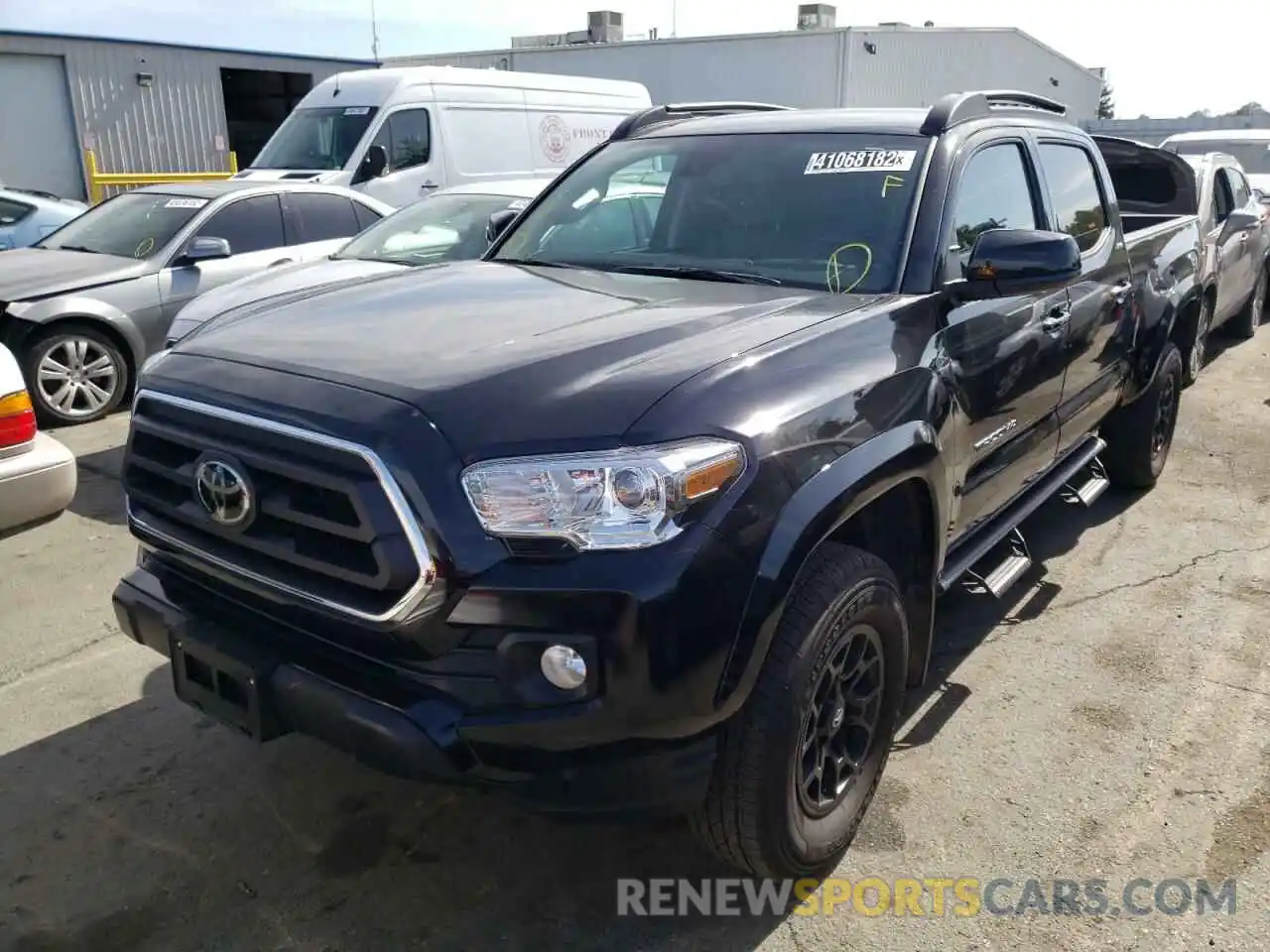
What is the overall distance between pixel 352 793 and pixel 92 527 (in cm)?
298

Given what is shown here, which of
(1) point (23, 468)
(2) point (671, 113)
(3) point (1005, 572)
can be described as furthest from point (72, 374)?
(3) point (1005, 572)

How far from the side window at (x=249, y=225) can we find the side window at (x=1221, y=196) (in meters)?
7.40

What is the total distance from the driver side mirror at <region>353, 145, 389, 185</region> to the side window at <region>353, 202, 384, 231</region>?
3100 mm

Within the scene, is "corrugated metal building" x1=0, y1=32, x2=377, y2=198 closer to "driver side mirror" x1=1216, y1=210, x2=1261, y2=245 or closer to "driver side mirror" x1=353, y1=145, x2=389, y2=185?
"driver side mirror" x1=353, y1=145, x2=389, y2=185

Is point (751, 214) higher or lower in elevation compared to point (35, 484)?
higher

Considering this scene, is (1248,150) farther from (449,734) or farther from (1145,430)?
(449,734)

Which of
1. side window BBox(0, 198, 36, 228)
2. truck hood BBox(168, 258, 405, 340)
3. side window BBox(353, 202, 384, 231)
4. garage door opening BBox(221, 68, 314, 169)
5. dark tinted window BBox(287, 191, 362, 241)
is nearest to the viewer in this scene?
truck hood BBox(168, 258, 405, 340)

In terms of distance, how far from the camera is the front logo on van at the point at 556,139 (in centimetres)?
1398

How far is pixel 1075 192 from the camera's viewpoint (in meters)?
4.40

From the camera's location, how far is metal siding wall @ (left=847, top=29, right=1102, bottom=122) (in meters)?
25.6

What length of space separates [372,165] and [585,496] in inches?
426

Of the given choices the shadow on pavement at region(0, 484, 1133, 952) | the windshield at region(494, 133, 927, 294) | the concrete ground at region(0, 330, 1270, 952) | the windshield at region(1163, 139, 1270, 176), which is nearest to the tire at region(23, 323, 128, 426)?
the concrete ground at region(0, 330, 1270, 952)

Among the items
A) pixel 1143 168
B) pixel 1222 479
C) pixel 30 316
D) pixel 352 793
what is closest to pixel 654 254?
pixel 352 793

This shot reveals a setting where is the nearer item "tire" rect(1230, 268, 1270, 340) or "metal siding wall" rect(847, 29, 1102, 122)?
"tire" rect(1230, 268, 1270, 340)
